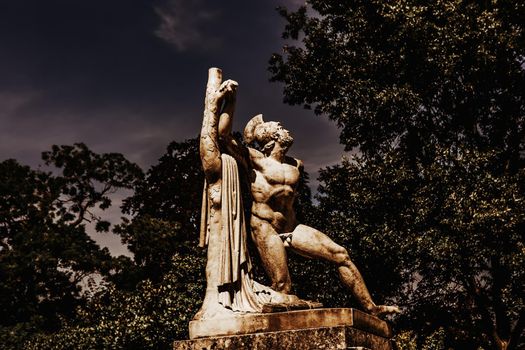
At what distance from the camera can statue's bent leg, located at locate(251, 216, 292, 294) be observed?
724cm

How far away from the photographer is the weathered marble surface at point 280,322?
6.46 m

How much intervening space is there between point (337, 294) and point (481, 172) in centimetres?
438

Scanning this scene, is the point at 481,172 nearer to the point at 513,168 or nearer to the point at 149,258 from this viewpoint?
the point at 513,168

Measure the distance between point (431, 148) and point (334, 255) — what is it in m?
9.55

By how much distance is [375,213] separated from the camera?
16312 millimetres

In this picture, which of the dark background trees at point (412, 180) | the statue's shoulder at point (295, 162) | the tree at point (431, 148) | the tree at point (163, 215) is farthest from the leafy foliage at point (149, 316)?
the statue's shoulder at point (295, 162)

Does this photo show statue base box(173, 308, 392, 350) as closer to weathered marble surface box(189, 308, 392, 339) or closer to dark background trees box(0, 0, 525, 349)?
weathered marble surface box(189, 308, 392, 339)

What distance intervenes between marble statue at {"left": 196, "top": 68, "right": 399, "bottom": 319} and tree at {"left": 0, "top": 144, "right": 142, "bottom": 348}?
16180 mm

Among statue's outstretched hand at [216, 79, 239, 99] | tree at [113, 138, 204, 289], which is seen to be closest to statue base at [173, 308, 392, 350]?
statue's outstretched hand at [216, 79, 239, 99]

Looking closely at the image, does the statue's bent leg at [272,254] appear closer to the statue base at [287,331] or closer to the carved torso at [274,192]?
the carved torso at [274,192]

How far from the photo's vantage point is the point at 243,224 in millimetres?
7238

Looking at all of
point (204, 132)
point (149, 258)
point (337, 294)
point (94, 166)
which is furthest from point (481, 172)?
point (94, 166)

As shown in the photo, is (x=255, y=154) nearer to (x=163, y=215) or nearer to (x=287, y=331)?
(x=287, y=331)

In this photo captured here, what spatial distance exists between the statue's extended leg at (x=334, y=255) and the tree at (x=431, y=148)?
7556mm
